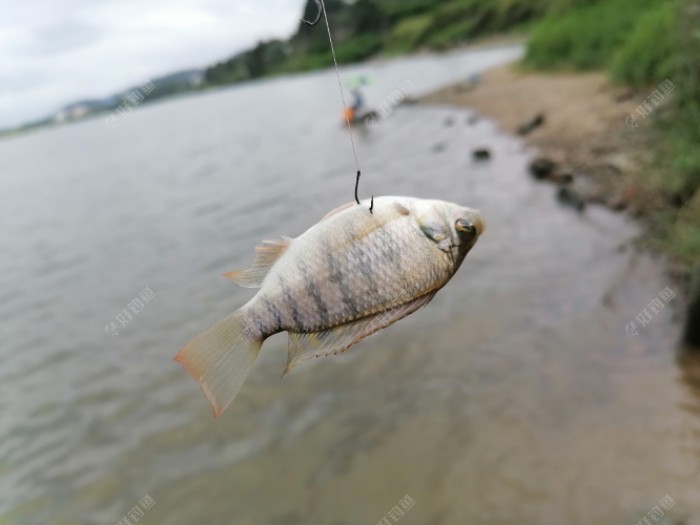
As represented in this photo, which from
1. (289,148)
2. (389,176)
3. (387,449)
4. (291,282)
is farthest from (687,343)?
(289,148)

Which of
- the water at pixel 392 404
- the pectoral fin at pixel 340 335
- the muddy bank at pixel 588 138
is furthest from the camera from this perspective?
the muddy bank at pixel 588 138

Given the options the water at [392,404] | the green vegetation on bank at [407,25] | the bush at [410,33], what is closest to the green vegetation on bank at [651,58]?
the water at [392,404]

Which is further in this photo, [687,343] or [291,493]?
[687,343]

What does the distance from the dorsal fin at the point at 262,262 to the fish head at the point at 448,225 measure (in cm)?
60

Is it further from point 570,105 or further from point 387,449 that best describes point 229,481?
point 570,105

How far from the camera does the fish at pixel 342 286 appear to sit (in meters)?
2.20

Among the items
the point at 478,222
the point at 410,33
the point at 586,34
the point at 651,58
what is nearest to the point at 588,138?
the point at 651,58

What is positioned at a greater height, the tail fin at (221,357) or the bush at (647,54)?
the tail fin at (221,357)

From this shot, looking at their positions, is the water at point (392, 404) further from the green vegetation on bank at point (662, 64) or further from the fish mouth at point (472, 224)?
the fish mouth at point (472, 224)

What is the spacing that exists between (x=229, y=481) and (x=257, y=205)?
43.8 ft

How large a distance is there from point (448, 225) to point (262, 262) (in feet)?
2.68

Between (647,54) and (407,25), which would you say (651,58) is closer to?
(647,54)

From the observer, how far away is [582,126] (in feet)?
63.3

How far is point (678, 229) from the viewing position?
9.55 meters
